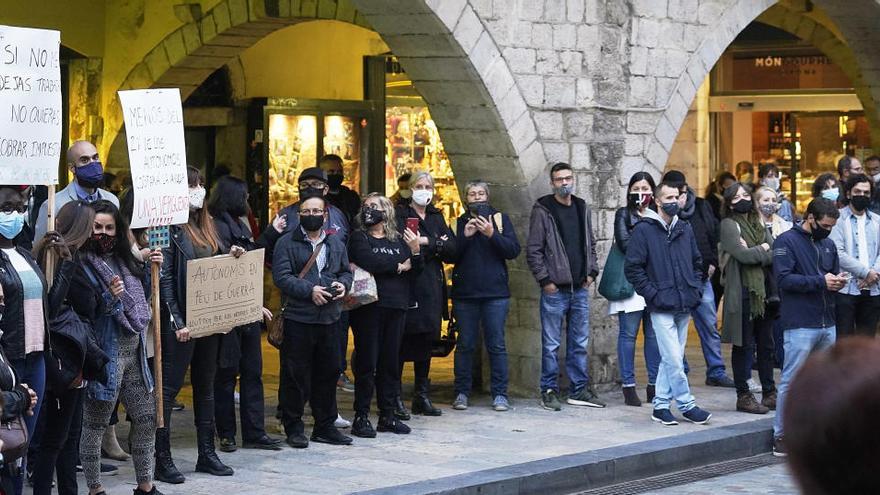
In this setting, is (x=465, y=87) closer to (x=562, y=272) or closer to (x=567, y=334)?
(x=562, y=272)

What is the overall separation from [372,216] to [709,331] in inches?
138

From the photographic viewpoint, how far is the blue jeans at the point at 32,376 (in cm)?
657

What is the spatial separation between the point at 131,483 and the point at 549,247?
390 centimetres

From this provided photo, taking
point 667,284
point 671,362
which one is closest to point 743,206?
point 667,284

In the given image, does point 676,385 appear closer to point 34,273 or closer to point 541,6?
point 541,6

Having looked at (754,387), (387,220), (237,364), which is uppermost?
(387,220)

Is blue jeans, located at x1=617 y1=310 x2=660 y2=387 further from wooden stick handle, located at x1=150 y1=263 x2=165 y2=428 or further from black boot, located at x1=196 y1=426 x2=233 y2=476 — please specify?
wooden stick handle, located at x1=150 y1=263 x2=165 y2=428

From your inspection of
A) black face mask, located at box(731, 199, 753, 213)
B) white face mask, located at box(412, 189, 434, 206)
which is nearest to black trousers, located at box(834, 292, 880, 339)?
black face mask, located at box(731, 199, 753, 213)

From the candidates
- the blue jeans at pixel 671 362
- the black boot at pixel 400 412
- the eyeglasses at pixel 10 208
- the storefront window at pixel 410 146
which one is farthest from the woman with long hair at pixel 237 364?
the storefront window at pixel 410 146

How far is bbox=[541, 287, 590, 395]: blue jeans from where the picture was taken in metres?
11.0

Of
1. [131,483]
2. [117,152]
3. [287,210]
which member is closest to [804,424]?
[131,483]

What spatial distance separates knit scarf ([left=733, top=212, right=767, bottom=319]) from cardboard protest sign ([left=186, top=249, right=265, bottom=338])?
405 cm

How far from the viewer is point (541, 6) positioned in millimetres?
11508

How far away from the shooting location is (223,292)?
850 cm
